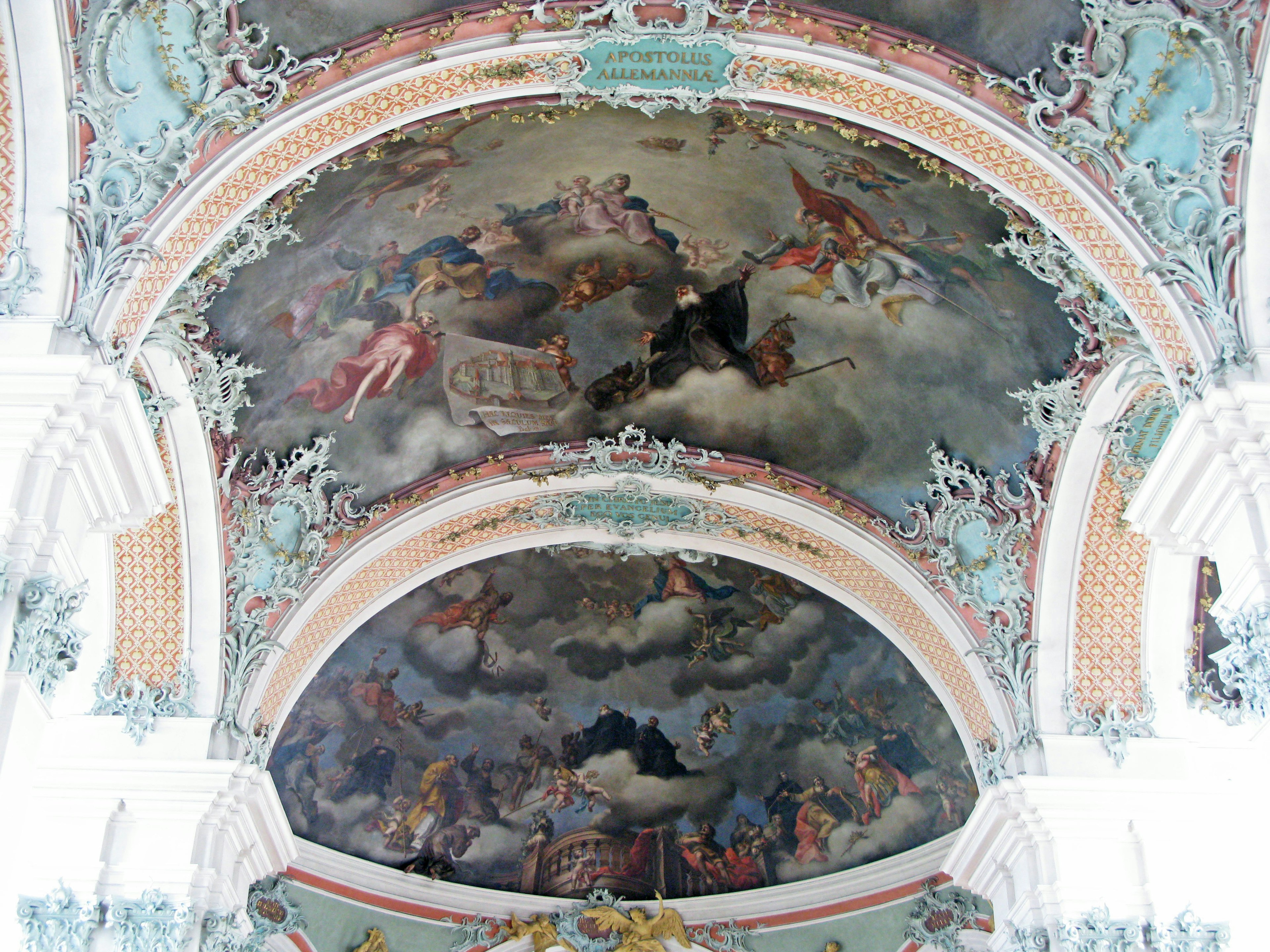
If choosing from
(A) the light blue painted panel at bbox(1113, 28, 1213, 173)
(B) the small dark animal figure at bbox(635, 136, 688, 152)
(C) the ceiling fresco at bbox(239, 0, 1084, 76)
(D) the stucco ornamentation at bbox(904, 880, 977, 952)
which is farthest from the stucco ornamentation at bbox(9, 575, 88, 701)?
(D) the stucco ornamentation at bbox(904, 880, 977, 952)

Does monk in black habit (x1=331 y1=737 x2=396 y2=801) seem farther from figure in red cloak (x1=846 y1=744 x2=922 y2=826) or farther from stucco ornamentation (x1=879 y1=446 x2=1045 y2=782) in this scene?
stucco ornamentation (x1=879 y1=446 x2=1045 y2=782)

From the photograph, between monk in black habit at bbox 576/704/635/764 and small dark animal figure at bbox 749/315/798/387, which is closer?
small dark animal figure at bbox 749/315/798/387

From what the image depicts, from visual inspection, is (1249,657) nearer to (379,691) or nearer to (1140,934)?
(1140,934)

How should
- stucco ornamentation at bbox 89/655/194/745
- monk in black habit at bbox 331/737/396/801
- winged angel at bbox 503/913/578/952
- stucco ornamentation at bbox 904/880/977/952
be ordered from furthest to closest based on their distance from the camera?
winged angel at bbox 503/913/578/952, monk in black habit at bbox 331/737/396/801, stucco ornamentation at bbox 904/880/977/952, stucco ornamentation at bbox 89/655/194/745

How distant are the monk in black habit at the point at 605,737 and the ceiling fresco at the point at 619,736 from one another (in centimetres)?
3

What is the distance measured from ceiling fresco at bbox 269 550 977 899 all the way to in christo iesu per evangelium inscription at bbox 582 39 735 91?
7584mm

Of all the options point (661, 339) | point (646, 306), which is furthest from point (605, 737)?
point (646, 306)

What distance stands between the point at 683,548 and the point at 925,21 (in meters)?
6.87

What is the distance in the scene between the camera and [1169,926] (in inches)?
438

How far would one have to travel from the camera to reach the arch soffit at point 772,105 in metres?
9.01

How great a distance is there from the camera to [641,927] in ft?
58.2

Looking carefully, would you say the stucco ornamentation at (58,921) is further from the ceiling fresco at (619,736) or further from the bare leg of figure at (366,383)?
the ceiling fresco at (619,736)

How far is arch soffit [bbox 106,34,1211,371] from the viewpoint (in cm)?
901

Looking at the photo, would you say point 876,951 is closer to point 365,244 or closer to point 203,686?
point 203,686
